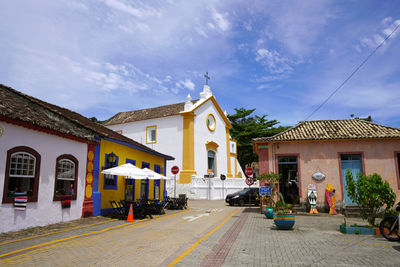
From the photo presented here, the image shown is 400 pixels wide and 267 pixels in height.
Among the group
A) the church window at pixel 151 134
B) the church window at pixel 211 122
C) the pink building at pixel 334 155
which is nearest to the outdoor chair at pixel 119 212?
the pink building at pixel 334 155

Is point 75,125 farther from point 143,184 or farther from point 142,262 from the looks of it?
point 142,262

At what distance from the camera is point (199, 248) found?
7.14 metres

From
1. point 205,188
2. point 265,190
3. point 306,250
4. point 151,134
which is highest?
point 151,134

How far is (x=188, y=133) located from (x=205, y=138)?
10.5 feet

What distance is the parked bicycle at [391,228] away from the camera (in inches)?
334

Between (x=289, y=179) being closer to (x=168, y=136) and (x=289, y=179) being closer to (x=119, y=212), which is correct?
(x=119, y=212)

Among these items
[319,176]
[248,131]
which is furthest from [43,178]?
[248,131]

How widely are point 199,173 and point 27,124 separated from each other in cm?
2227

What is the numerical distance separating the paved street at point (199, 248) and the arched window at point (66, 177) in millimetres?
2345

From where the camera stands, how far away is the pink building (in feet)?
51.0

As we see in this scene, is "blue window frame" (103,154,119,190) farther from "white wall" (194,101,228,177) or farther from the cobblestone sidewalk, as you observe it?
"white wall" (194,101,228,177)

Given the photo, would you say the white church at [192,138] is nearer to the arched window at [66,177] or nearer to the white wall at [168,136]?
the white wall at [168,136]

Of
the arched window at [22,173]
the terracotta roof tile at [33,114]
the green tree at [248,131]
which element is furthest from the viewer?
the green tree at [248,131]

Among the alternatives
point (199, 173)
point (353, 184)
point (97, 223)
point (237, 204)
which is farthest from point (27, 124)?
point (199, 173)
